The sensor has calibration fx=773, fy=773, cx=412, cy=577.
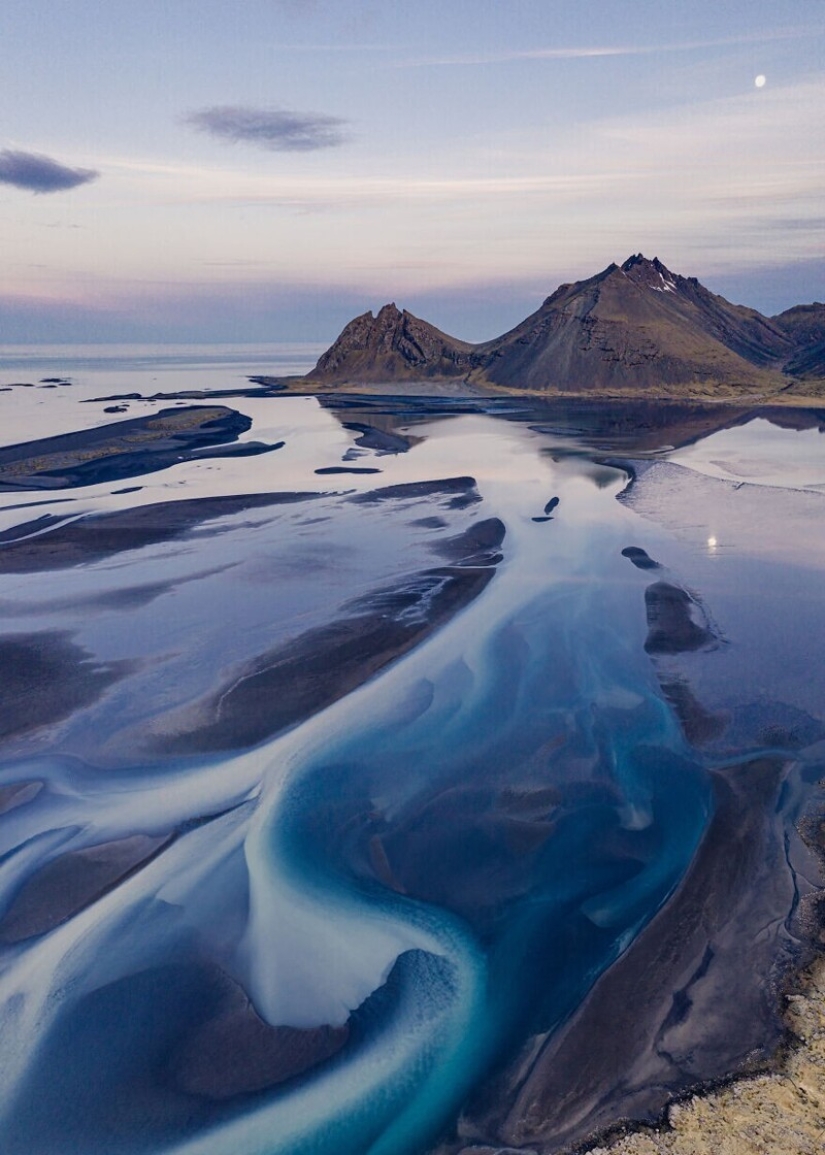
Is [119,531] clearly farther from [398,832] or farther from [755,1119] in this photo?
[755,1119]

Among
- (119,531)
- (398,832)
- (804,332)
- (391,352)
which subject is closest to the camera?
(398,832)

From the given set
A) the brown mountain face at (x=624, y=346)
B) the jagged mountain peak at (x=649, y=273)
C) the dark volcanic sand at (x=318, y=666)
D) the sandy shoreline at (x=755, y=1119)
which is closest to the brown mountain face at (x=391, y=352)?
the brown mountain face at (x=624, y=346)

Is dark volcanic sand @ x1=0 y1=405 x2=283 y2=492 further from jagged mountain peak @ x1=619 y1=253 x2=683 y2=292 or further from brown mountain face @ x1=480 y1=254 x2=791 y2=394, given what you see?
jagged mountain peak @ x1=619 y1=253 x2=683 y2=292

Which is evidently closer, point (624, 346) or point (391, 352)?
point (624, 346)

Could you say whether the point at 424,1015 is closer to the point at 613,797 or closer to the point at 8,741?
the point at 613,797

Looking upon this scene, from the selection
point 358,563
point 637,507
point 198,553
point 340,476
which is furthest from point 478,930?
point 340,476

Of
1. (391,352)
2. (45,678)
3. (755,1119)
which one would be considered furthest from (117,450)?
(391,352)

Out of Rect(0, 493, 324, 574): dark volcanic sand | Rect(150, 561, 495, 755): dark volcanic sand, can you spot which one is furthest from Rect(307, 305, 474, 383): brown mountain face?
Rect(150, 561, 495, 755): dark volcanic sand
